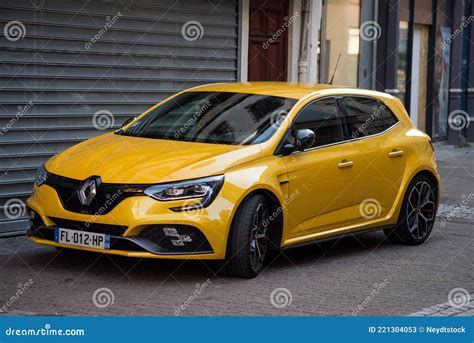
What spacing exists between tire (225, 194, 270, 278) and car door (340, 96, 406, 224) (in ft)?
4.67

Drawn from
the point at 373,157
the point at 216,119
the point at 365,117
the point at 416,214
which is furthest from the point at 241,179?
the point at 416,214

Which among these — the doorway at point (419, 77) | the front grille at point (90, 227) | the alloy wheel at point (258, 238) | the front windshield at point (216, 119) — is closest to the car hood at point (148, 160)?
the front windshield at point (216, 119)

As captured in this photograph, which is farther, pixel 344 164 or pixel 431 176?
pixel 431 176

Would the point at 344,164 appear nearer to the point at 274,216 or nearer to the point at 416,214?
the point at 274,216

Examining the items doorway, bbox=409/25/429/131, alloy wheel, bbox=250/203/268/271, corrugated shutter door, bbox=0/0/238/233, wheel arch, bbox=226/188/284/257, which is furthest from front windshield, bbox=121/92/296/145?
doorway, bbox=409/25/429/131

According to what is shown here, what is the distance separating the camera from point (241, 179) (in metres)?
8.30

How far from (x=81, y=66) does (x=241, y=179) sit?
13.5 feet

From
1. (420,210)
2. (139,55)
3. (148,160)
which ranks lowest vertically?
(420,210)

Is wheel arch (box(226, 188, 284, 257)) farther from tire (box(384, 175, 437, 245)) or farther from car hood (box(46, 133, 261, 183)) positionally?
tire (box(384, 175, 437, 245))

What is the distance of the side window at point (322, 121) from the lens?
30.5 ft

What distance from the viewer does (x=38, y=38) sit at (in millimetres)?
11188

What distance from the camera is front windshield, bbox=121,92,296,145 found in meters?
8.93

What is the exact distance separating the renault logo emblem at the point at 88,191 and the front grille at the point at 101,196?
1.0 inches

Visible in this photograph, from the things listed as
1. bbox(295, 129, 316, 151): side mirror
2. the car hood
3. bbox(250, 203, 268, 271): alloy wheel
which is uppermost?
bbox(295, 129, 316, 151): side mirror
